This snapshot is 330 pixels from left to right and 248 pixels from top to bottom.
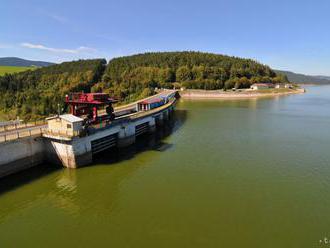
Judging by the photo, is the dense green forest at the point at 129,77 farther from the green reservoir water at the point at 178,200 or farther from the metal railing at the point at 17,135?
the green reservoir water at the point at 178,200

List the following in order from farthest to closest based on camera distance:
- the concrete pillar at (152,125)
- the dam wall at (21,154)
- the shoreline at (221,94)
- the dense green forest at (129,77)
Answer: the dense green forest at (129,77) → the shoreline at (221,94) → the concrete pillar at (152,125) → the dam wall at (21,154)

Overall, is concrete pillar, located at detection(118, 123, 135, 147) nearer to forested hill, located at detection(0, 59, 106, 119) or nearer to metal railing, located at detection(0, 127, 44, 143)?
metal railing, located at detection(0, 127, 44, 143)

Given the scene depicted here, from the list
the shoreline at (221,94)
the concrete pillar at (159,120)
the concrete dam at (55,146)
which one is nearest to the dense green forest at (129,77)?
the shoreline at (221,94)

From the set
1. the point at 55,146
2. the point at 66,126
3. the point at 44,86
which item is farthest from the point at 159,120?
the point at 44,86

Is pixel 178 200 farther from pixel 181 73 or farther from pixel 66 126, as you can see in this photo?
pixel 181 73

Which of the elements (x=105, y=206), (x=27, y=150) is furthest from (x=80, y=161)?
(x=105, y=206)

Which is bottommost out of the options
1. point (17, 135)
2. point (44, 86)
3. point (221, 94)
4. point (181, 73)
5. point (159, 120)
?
point (159, 120)
